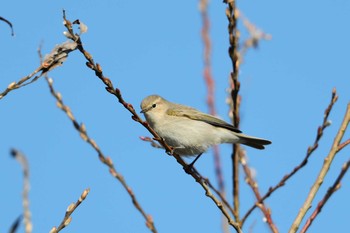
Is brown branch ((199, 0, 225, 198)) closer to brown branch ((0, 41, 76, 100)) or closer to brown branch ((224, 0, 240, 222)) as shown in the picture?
brown branch ((224, 0, 240, 222))

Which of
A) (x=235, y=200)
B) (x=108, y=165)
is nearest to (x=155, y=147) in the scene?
(x=235, y=200)

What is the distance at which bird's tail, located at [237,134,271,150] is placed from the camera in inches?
236

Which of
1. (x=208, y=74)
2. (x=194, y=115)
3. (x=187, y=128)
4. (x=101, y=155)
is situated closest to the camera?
(x=101, y=155)

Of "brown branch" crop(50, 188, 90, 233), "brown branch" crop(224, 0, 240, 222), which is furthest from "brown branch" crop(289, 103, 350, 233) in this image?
"brown branch" crop(50, 188, 90, 233)

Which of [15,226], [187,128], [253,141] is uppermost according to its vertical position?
[187,128]

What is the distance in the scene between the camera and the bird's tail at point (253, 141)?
5992 mm

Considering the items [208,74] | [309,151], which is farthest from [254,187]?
[208,74]

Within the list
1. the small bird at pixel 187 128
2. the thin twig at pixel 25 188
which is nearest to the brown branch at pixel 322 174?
the thin twig at pixel 25 188

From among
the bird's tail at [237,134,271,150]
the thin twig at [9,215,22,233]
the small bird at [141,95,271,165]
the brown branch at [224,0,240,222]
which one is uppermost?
the small bird at [141,95,271,165]

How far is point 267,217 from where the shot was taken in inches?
135

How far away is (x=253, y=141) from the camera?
607 centimetres

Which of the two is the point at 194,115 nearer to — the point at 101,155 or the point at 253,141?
the point at 253,141

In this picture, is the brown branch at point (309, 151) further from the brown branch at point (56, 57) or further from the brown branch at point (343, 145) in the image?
the brown branch at point (56, 57)

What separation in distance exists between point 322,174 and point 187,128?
9.41 feet
